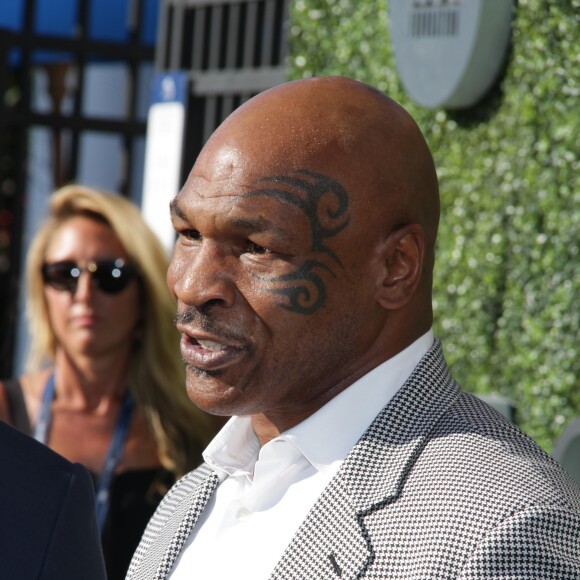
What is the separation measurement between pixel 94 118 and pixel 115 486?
4.48m

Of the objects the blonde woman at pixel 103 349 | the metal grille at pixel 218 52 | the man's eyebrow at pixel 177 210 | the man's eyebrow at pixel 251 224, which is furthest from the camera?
the metal grille at pixel 218 52

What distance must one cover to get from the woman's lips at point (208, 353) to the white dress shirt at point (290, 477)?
19 cm

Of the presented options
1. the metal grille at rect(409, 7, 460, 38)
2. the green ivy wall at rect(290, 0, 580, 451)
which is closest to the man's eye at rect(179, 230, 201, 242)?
the green ivy wall at rect(290, 0, 580, 451)

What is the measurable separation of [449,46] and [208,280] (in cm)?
224

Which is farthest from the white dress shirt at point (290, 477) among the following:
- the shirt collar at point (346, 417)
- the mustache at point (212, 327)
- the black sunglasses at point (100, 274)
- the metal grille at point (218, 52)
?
the metal grille at point (218, 52)

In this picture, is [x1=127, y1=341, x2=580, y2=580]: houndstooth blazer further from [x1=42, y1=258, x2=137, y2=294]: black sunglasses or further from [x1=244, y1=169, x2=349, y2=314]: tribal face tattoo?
[x1=42, y1=258, x2=137, y2=294]: black sunglasses

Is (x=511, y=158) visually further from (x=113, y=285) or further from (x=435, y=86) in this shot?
(x=113, y=285)

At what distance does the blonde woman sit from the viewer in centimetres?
449

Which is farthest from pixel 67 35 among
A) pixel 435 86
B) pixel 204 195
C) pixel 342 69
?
pixel 204 195

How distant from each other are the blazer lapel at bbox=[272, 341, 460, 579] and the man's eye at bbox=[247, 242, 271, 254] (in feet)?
1.18

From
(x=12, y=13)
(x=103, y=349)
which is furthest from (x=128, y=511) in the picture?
(x=12, y=13)

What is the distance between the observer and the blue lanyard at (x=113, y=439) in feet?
13.8

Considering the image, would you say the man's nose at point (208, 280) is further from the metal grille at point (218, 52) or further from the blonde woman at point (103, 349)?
the metal grille at point (218, 52)

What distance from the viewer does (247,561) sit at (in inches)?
83.0
